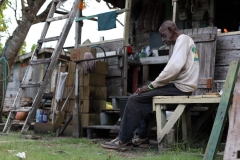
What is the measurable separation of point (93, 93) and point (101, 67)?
0.62 metres

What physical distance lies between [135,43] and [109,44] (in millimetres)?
2185

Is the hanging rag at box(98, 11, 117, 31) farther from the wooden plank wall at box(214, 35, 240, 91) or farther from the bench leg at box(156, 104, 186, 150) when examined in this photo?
the bench leg at box(156, 104, 186, 150)

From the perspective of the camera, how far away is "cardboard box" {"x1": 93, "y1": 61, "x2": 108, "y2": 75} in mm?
7477

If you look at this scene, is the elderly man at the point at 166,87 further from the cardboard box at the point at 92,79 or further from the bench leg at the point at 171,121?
the cardboard box at the point at 92,79

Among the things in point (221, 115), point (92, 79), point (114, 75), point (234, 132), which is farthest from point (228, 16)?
point (234, 132)

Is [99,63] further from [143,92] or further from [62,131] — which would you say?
[143,92]

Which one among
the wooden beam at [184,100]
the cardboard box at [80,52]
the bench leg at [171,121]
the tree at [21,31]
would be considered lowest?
the bench leg at [171,121]

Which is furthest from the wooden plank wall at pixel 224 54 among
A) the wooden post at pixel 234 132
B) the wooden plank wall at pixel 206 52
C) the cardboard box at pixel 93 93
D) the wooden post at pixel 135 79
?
the wooden post at pixel 234 132

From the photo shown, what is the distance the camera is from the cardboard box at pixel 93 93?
720 centimetres

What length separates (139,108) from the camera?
4.73 metres

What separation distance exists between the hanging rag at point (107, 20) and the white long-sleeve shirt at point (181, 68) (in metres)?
3.82

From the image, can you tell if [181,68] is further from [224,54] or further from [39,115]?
[39,115]

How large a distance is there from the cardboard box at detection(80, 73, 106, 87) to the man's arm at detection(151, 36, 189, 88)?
9.16 feet

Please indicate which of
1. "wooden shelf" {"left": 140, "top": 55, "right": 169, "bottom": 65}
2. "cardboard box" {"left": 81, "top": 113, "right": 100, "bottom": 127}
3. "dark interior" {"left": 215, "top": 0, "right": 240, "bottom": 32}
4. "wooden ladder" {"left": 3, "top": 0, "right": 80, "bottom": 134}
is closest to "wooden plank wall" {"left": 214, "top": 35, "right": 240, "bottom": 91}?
"wooden shelf" {"left": 140, "top": 55, "right": 169, "bottom": 65}
